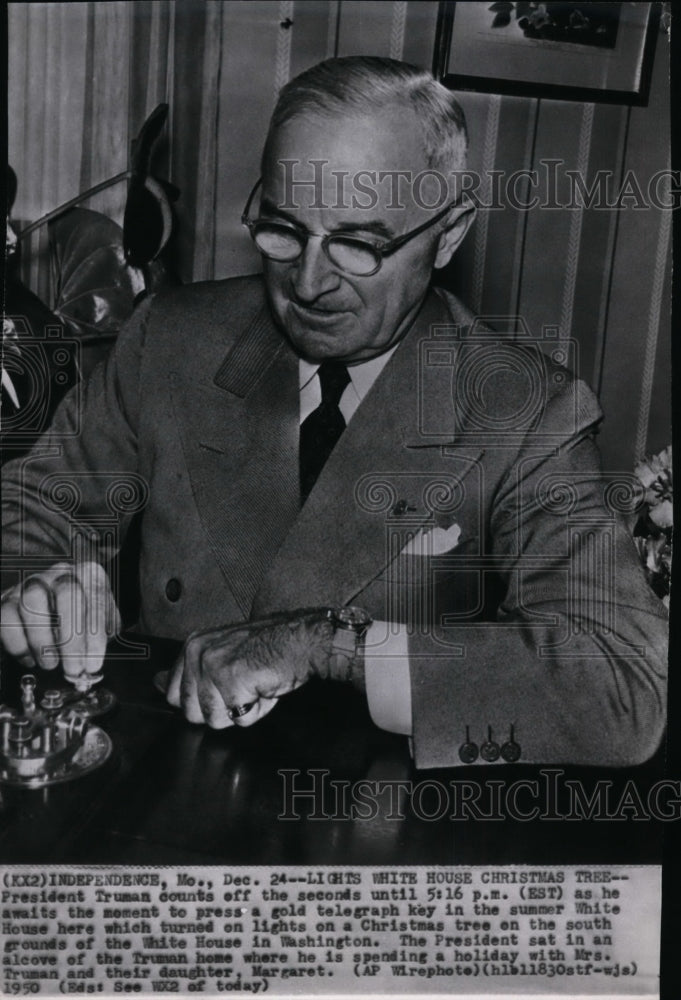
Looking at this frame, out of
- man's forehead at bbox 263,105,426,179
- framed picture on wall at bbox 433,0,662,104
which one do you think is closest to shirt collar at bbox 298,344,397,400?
man's forehead at bbox 263,105,426,179

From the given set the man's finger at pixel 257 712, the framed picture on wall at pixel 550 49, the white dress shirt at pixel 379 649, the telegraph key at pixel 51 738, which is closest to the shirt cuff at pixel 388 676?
the white dress shirt at pixel 379 649

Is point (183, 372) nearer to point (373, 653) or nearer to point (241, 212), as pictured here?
point (241, 212)

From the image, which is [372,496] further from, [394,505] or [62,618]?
[62,618]

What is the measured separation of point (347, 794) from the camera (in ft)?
3.54

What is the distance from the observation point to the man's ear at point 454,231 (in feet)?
4.09

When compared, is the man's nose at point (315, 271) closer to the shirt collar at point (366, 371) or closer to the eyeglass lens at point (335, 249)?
the eyeglass lens at point (335, 249)

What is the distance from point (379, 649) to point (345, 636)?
47 millimetres

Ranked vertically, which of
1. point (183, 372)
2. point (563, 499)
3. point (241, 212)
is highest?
point (241, 212)

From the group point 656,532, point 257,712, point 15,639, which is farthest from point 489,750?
point 15,639

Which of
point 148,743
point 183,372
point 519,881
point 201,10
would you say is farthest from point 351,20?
point 519,881

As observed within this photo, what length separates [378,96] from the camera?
3.75 ft

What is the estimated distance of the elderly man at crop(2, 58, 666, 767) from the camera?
112 centimetres

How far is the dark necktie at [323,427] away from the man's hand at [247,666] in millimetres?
181

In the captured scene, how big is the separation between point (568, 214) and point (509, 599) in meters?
0.55
